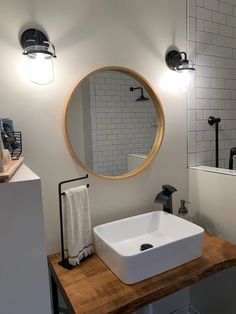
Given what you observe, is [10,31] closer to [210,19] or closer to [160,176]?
[160,176]

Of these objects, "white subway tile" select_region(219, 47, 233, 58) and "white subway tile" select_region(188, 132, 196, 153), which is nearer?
"white subway tile" select_region(188, 132, 196, 153)

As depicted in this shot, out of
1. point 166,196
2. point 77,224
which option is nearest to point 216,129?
point 166,196

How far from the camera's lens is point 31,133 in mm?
1209

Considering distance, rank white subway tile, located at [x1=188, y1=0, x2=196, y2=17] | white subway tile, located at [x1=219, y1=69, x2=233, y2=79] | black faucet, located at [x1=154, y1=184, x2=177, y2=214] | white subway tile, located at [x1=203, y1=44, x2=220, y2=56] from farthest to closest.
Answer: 1. white subway tile, located at [x1=219, y1=69, x2=233, y2=79]
2. white subway tile, located at [x1=203, y1=44, x2=220, y2=56]
3. white subway tile, located at [x1=188, y1=0, x2=196, y2=17]
4. black faucet, located at [x1=154, y1=184, x2=177, y2=214]

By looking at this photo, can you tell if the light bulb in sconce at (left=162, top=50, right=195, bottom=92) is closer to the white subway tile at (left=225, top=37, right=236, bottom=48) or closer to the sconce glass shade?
the white subway tile at (left=225, top=37, right=236, bottom=48)

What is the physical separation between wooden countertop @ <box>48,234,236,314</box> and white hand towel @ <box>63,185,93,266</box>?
0.21 feet

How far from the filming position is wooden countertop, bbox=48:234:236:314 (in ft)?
3.03

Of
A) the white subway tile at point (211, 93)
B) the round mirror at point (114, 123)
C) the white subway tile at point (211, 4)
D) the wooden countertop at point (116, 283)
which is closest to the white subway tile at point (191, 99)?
the white subway tile at point (211, 93)

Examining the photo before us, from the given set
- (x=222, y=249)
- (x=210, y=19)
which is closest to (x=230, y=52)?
(x=210, y=19)

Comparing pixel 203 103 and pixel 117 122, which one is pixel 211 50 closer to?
pixel 203 103

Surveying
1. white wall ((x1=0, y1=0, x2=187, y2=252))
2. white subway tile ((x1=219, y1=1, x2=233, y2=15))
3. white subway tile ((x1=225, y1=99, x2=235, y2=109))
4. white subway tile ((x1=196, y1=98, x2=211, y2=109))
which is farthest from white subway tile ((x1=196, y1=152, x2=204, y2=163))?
white subway tile ((x1=219, y1=1, x2=233, y2=15))

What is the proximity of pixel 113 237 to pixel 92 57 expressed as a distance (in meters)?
1.06

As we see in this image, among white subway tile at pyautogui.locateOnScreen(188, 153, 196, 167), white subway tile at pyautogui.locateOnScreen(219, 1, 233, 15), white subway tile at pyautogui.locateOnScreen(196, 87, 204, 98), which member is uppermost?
white subway tile at pyautogui.locateOnScreen(219, 1, 233, 15)

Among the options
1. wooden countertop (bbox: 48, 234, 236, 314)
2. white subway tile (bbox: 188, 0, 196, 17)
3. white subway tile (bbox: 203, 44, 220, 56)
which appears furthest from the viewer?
white subway tile (bbox: 203, 44, 220, 56)
